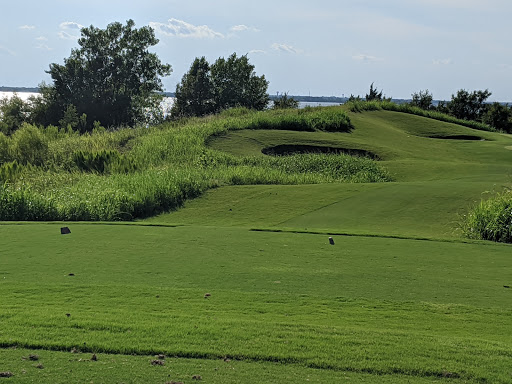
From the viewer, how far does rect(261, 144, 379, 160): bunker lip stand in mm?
25266

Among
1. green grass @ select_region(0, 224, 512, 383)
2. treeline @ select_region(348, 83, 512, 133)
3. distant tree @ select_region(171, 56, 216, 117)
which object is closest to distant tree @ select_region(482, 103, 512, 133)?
treeline @ select_region(348, 83, 512, 133)

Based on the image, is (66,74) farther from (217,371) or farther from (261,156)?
(217,371)

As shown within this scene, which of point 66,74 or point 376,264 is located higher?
point 66,74

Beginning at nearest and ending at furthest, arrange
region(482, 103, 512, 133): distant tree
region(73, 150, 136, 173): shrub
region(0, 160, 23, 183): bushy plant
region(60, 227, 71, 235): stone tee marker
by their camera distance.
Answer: region(60, 227, 71, 235): stone tee marker, region(0, 160, 23, 183): bushy plant, region(73, 150, 136, 173): shrub, region(482, 103, 512, 133): distant tree

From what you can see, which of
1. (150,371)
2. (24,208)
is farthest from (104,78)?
(150,371)

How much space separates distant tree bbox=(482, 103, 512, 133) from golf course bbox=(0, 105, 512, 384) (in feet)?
130

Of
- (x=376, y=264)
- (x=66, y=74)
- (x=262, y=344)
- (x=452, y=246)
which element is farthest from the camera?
(x=66, y=74)

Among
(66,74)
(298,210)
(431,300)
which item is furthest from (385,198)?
(66,74)

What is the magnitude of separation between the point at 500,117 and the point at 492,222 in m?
47.8

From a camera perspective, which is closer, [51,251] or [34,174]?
A: [51,251]

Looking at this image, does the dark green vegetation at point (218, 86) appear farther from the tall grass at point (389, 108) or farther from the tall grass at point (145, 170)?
the tall grass at point (145, 170)

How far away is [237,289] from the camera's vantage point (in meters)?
6.79

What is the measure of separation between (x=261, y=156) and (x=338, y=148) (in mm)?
4154

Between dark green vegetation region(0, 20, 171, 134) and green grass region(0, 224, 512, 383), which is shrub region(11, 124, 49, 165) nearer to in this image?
green grass region(0, 224, 512, 383)
